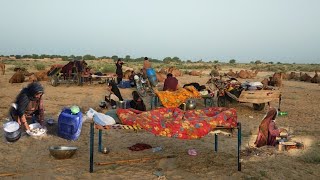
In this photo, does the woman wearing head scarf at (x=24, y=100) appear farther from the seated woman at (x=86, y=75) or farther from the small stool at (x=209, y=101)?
the seated woman at (x=86, y=75)

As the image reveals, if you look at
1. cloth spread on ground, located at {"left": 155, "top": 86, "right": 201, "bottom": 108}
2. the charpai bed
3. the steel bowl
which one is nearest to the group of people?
the charpai bed

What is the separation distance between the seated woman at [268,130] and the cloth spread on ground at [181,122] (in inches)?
40.0

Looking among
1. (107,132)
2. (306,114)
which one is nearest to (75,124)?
(107,132)

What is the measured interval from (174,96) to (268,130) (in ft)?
14.0

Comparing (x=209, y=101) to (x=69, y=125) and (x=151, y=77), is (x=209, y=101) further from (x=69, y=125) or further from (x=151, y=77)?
(x=69, y=125)

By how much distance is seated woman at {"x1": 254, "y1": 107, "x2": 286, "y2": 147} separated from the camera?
6.77 metres

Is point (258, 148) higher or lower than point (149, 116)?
lower

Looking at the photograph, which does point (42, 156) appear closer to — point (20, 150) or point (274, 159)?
point (20, 150)

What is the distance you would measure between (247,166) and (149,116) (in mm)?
1897

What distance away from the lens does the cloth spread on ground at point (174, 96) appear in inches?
413

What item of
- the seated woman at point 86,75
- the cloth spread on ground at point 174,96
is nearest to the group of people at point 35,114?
the cloth spread on ground at point 174,96

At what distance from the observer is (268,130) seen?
684 centimetres

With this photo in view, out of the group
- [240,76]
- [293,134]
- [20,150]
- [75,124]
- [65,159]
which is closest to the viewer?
[65,159]

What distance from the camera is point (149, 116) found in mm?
6160
